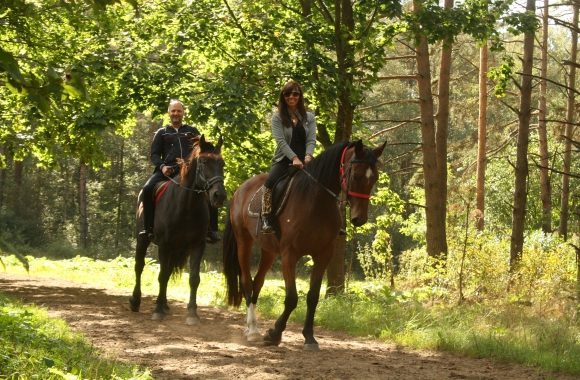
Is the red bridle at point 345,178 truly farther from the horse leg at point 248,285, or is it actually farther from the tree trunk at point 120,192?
the tree trunk at point 120,192

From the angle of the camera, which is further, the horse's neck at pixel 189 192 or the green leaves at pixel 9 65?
the horse's neck at pixel 189 192

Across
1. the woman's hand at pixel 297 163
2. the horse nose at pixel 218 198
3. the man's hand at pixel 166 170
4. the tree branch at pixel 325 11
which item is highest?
the tree branch at pixel 325 11

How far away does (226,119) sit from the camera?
42.3 ft

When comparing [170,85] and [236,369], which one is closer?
[236,369]

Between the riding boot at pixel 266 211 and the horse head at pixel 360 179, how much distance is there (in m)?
1.31

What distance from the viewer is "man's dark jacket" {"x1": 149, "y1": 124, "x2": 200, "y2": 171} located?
37.9 ft

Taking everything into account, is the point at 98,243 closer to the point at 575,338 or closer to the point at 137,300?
the point at 137,300

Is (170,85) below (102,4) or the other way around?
the other way around

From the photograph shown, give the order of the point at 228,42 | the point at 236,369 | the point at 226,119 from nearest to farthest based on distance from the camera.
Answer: the point at 236,369, the point at 226,119, the point at 228,42

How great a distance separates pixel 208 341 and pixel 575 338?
454 centimetres

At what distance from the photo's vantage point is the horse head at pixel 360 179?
7816 mm

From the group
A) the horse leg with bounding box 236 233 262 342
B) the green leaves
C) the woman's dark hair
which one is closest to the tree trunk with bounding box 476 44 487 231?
the horse leg with bounding box 236 233 262 342

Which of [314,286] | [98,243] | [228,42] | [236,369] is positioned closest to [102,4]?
[236,369]

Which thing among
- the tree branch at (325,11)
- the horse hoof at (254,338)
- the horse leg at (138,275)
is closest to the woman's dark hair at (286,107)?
the horse hoof at (254,338)
